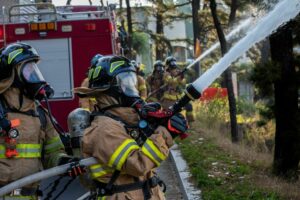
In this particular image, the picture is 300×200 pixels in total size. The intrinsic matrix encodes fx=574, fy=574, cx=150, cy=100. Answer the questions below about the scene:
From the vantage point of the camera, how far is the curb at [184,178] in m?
6.76

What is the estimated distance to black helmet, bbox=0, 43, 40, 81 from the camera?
411 cm

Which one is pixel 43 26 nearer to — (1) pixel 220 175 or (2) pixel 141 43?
(1) pixel 220 175

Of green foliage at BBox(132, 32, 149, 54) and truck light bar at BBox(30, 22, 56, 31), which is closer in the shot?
truck light bar at BBox(30, 22, 56, 31)

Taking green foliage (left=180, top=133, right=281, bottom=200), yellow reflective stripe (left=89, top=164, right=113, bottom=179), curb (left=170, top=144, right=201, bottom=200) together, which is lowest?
curb (left=170, top=144, right=201, bottom=200)

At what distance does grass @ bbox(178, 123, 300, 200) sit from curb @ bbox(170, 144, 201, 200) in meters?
0.08

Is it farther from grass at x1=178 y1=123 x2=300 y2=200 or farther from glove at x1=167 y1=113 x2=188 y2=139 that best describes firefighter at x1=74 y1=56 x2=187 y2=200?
grass at x1=178 y1=123 x2=300 y2=200

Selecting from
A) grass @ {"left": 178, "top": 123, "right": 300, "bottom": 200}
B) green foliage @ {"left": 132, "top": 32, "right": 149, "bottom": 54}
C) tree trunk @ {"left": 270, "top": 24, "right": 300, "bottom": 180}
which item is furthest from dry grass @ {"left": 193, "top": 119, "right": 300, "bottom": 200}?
green foliage @ {"left": 132, "top": 32, "right": 149, "bottom": 54}

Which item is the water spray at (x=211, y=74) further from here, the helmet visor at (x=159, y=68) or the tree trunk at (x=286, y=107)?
the helmet visor at (x=159, y=68)

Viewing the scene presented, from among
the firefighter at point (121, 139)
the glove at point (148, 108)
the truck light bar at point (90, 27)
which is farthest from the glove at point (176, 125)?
the truck light bar at point (90, 27)

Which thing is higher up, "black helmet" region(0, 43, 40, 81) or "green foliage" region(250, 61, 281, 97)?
"black helmet" region(0, 43, 40, 81)

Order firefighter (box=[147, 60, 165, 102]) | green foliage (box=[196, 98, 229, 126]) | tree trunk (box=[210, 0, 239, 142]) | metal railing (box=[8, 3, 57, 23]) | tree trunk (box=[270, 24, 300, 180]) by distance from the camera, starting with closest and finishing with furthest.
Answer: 1. tree trunk (box=[270, 24, 300, 180])
2. metal railing (box=[8, 3, 57, 23])
3. tree trunk (box=[210, 0, 239, 142])
4. firefighter (box=[147, 60, 165, 102])
5. green foliage (box=[196, 98, 229, 126])

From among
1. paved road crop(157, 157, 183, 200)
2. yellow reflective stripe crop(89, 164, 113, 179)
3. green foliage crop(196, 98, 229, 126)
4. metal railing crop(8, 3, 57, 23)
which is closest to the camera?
yellow reflective stripe crop(89, 164, 113, 179)

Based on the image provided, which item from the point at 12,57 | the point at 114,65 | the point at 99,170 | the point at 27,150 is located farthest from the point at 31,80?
the point at 99,170

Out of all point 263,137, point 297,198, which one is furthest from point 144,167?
point 263,137
